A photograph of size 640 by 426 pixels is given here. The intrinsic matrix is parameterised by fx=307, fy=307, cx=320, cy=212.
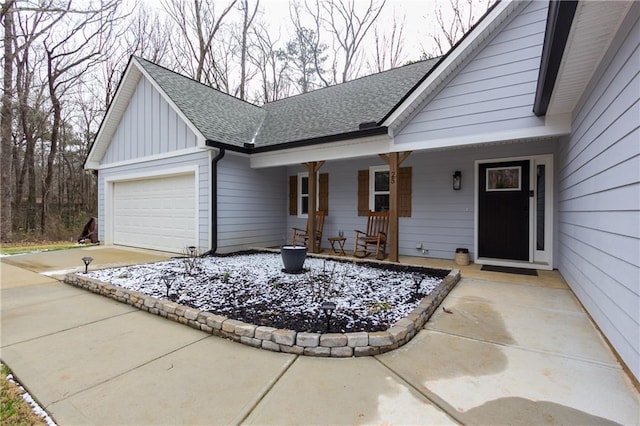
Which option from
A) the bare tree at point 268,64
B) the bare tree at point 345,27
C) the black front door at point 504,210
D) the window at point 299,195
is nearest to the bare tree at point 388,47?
the bare tree at point 345,27

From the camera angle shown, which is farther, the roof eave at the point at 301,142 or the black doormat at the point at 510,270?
the roof eave at the point at 301,142

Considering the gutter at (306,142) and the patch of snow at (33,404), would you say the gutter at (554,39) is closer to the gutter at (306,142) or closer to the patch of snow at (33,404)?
the gutter at (306,142)

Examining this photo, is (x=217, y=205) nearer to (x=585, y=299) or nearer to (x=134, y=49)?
(x=585, y=299)

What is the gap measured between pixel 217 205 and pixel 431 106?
4.84 m

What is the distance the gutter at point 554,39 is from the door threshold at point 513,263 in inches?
127

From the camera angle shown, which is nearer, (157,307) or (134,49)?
(157,307)

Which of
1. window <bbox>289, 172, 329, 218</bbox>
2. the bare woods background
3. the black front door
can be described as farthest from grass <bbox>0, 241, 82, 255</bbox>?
the black front door

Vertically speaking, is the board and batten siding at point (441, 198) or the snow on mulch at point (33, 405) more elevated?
the board and batten siding at point (441, 198)

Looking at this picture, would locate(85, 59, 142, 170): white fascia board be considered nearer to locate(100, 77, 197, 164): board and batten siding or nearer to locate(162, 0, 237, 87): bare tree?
locate(100, 77, 197, 164): board and batten siding

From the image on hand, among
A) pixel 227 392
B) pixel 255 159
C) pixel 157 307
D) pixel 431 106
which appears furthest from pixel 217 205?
pixel 227 392

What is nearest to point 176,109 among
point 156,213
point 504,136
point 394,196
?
point 156,213

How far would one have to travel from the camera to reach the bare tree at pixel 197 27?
14.8m

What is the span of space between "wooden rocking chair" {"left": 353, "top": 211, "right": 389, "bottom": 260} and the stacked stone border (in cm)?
306

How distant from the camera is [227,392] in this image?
6.58 ft
